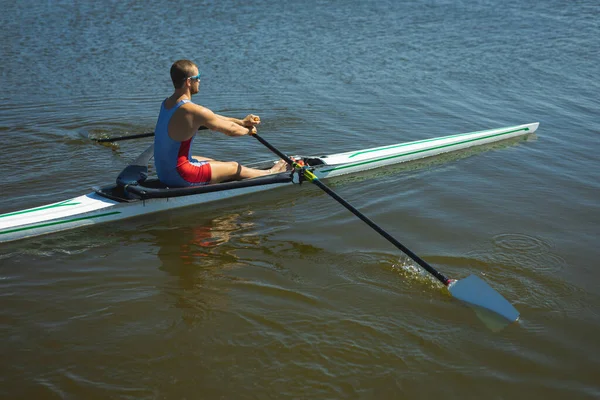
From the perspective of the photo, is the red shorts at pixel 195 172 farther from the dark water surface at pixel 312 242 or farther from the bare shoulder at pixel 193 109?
the bare shoulder at pixel 193 109

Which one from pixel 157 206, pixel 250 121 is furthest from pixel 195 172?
pixel 250 121

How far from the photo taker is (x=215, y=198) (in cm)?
714

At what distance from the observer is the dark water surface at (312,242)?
13.8ft

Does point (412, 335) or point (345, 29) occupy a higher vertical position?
point (345, 29)

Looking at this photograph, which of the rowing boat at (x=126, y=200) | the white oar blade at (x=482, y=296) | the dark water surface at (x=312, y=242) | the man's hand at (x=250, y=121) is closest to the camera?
the dark water surface at (x=312, y=242)

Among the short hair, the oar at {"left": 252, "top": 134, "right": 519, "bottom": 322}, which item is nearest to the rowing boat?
the short hair

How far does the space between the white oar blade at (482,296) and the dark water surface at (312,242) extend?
0.36 ft

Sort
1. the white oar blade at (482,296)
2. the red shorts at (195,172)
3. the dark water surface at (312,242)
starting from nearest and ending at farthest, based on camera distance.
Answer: the dark water surface at (312,242)
the white oar blade at (482,296)
the red shorts at (195,172)

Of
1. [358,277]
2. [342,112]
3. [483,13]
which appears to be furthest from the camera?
[483,13]

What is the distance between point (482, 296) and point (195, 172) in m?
3.34

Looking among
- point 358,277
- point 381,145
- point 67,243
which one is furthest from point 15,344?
point 381,145

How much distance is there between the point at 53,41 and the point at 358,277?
39.3 ft

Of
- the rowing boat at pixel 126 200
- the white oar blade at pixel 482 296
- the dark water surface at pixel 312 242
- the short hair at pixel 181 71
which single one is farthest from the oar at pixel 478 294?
the short hair at pixel 181 71

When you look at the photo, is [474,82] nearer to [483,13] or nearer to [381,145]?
[381,145]
